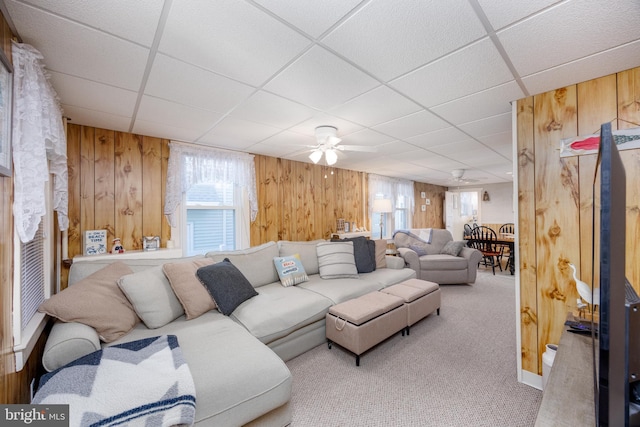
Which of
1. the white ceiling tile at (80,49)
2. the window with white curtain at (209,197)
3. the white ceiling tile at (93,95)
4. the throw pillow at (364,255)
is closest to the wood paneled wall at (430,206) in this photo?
the throw pillow at (364,255)

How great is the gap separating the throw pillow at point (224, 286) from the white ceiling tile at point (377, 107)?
1.75 m

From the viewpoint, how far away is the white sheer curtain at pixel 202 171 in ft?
10.6

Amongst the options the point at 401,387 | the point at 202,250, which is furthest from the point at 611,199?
the point at 202,250

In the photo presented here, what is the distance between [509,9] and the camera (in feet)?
3.79

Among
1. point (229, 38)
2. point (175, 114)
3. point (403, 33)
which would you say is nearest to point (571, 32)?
point (403, 33)

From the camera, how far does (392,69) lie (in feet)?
5.37

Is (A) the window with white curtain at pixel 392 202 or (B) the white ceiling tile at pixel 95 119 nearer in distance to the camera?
(B) the white ceiling tile at pixel 95 119

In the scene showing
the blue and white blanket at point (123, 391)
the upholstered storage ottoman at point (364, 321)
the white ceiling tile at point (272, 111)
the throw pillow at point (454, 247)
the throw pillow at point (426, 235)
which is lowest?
the upholstered storage ottoman at point (364, 321)

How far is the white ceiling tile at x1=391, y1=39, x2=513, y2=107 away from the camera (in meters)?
1.49

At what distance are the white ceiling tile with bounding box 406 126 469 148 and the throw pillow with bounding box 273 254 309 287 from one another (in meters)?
2.05

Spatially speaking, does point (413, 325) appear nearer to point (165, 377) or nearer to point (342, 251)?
point (342, 251)

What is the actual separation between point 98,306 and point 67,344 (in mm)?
314

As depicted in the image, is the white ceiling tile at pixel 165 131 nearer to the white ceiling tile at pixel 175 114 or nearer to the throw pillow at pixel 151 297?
the white ceiling tile at pixel 175 114

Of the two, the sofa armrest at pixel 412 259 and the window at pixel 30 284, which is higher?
the window at pixel 30 284
